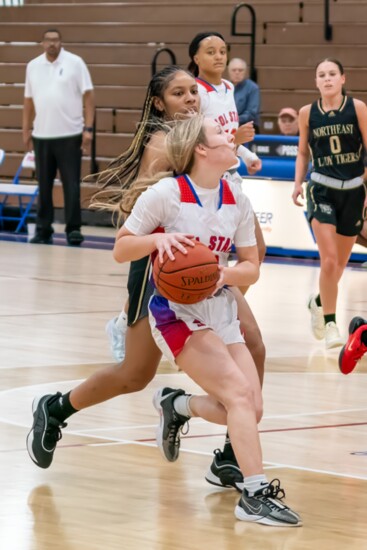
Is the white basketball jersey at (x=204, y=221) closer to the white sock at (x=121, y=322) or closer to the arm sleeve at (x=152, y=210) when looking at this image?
the arm sleeve at (x=152, y=210)

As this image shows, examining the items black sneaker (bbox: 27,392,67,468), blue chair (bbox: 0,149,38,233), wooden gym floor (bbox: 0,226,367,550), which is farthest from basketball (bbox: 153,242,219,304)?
blue chair (bbox: 0,149,38,233)

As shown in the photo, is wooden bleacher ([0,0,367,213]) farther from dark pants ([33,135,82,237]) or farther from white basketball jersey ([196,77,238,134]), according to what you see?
white basketball jersey ([196,77,238,134])

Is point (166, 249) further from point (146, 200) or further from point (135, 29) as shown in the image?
point (135, 29)

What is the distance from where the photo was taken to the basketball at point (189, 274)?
13.6 ft

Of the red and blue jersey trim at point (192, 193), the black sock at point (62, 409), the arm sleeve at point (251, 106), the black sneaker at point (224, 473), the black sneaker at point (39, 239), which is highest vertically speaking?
the red and blue jersey trim at point (192, 193)

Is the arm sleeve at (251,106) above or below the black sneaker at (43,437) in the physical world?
above

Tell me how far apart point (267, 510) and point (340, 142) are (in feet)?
14.9

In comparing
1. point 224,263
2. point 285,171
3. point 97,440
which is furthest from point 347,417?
point 285,171

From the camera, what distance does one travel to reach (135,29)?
18297mm

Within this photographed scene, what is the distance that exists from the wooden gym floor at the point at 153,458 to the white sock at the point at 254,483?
109 millimetres

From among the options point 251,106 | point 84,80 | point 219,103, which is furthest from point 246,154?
point 251,106

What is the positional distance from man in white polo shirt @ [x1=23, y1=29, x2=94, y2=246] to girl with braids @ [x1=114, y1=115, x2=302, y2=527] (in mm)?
9648

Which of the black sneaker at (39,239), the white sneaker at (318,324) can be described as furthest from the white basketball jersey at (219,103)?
the black sneaker at (39,239)

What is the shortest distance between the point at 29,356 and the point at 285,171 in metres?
6.58
